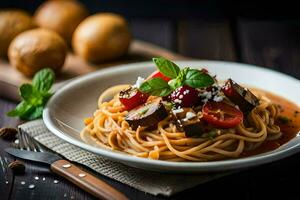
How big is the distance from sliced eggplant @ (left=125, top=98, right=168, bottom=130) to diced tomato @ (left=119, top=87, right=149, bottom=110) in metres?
0.10

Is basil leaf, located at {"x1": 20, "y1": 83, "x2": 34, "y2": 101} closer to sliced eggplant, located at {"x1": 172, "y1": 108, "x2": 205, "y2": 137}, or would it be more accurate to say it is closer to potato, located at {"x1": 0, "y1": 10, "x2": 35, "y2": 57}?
sliced eggplant, located at {"x1": 172, "y1": 108, "x2": 205, "y2": 137}

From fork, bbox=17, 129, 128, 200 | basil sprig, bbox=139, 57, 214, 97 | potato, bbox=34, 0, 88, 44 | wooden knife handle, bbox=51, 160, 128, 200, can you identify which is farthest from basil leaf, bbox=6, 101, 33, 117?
potato, bbox=34, 0, 88, 44

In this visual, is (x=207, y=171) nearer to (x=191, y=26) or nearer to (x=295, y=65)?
(x=295, y=65)

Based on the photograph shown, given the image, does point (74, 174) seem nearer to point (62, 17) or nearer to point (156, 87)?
point (156, 87)

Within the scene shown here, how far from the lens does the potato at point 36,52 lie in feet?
17.2

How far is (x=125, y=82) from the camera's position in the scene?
4.91 meters

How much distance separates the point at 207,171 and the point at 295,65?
8.84 feet

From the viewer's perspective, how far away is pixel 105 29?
222 inches

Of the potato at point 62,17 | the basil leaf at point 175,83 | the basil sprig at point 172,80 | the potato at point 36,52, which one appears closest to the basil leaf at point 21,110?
the potato at point 36,52

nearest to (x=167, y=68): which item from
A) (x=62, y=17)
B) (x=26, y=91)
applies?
(x=26, y=91)

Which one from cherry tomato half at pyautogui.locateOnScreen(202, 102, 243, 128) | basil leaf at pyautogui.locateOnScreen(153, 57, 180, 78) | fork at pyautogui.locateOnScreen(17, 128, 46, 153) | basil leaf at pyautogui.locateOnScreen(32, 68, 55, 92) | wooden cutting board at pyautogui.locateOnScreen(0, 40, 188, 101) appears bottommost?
wooden cutting board at pyautogui.locateOnScreen(0, 40, 188, 101)

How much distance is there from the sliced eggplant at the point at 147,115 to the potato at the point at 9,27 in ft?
7.34

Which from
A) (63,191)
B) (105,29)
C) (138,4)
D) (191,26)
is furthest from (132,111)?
(138,4)

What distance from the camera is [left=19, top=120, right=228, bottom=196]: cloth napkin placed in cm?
358
